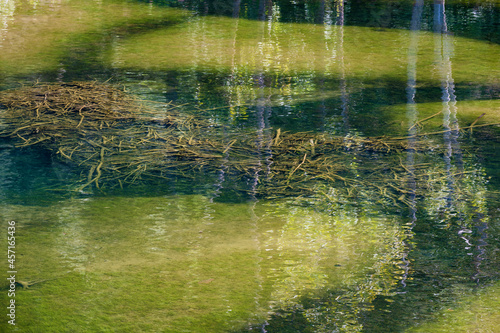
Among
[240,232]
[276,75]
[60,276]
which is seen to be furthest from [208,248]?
[276,75]

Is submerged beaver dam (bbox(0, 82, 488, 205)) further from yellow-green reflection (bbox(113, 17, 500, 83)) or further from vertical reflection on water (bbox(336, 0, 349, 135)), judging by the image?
yellow-green reflection (bbox(113, 17, 500, 83))

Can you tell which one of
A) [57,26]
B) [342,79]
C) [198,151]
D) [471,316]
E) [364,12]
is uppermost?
[364,12]

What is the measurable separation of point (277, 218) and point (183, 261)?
0.55 m

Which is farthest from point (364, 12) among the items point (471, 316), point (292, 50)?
point (471, 316)

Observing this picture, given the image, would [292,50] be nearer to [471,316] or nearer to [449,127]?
[449,127]

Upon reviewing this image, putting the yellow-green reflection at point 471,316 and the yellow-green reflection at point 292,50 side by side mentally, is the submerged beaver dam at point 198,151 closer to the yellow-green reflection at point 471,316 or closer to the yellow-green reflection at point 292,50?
the yellow-green reflection at point 471,316

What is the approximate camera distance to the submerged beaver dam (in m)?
2.98

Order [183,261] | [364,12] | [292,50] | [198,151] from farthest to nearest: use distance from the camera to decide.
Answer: [364,12], [292,50], [198,151], [183,261]

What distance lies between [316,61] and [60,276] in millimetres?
3639

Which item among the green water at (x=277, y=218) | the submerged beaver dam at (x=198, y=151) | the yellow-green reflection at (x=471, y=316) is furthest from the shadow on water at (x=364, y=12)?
the yellow-green reflection at (x=471, y=316)

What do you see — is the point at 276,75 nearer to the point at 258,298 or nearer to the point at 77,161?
the point at 77,161

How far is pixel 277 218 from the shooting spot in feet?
8.60

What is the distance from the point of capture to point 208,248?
2373 mm

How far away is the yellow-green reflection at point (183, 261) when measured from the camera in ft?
6.44
